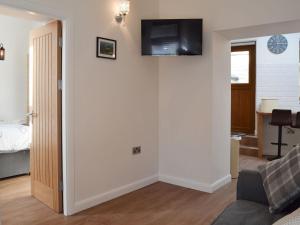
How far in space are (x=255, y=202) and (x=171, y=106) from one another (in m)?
2.07

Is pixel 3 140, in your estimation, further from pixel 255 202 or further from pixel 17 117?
pixel 255 202

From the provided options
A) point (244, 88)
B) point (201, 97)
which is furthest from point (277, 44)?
point (201, 97)

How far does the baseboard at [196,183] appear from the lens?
3.61 metres

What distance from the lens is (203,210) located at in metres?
3.04

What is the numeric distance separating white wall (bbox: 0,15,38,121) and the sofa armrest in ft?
16.2

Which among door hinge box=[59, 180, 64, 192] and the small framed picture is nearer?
door hinge box=[59, 180, 64, 192]

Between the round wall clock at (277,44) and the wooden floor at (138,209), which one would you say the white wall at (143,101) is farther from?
the round wall clock at (277,44)

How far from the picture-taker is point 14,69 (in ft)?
18.5

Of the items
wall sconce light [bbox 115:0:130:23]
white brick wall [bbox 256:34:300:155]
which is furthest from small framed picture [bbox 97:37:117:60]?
white brick wall [bbox 256:34:300:155]

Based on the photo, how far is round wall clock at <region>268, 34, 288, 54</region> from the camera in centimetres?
605

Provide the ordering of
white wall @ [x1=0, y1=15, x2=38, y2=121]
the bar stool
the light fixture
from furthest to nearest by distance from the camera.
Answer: white wall @ [x1=0, y1=15, x2=38, y2=121] < the light fixture < the bar stool

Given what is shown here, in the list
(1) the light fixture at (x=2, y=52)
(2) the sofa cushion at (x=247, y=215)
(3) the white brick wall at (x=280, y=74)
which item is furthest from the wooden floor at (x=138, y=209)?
(3) the white brick wall at (x=280, y=74)

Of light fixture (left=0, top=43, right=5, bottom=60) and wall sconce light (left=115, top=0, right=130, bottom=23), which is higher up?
wall sconce light (left=115, top=0, right=130, bottom=23)

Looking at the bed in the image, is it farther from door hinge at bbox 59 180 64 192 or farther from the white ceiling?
the white ceiling
